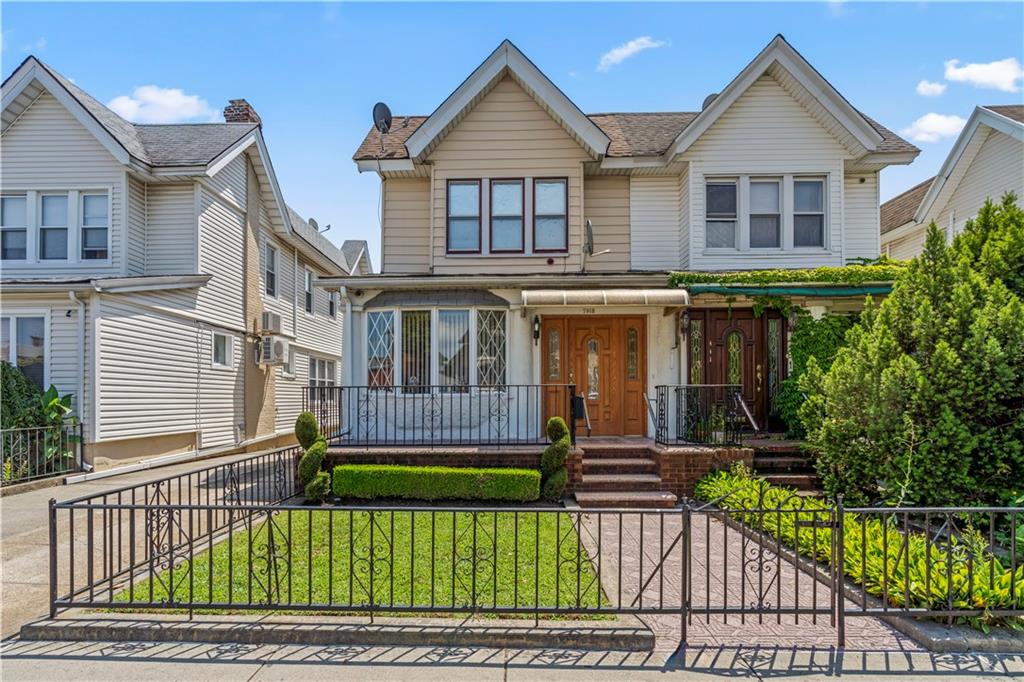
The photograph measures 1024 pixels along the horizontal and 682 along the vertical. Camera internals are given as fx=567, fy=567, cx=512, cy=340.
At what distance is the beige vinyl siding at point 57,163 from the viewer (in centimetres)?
1283

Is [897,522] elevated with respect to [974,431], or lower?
lower

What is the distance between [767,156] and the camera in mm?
11750

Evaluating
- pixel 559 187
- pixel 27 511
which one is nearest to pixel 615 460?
pixel 559 187

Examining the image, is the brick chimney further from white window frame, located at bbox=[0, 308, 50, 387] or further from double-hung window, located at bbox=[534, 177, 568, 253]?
double-hung window, located at bbox=[534, 177, 568, 253]

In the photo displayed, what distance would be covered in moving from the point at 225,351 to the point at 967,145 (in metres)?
20.0

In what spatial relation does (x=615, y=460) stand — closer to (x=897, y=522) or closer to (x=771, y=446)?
(x=771, y=446)

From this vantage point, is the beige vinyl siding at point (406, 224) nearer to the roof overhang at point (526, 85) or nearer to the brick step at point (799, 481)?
the roof overhang at point (526, 85)

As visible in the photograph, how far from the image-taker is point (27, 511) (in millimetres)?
8453

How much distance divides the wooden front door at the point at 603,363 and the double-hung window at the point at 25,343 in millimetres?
10144

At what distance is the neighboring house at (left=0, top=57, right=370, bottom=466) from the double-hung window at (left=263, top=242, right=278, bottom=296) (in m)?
1.05

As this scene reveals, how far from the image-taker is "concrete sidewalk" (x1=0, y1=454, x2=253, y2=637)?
5043 millimetres

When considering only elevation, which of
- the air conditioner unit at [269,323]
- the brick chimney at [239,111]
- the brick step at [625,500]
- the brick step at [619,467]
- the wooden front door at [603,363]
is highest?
the brick chimney at [239,111]

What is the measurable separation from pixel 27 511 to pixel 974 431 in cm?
1305

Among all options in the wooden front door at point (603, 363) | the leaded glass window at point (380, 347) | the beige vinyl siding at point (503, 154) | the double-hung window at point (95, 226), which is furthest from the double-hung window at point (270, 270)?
the wooden front door at point (603, 363)
